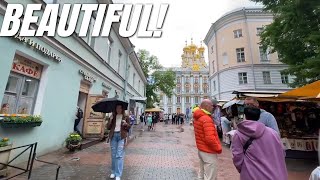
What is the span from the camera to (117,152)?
196 inches

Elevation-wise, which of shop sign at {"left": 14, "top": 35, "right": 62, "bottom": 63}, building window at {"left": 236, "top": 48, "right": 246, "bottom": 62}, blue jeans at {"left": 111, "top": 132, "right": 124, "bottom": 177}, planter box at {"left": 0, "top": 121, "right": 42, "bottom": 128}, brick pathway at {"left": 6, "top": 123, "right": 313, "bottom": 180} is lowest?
brick pathway at {"left": 6, "top": 123, "right": 313, "bottom": 180}

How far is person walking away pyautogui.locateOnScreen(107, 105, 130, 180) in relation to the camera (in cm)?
496

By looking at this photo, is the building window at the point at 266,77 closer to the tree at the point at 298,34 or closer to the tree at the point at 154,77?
the tree at the point at 298,34

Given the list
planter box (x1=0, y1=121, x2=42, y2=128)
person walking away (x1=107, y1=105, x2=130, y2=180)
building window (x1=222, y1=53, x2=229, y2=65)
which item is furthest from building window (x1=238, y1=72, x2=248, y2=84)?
planter box (x1=0, y1=121, x2=42, y2=128)

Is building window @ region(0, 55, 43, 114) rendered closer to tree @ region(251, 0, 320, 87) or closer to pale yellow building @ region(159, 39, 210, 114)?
tree @ region(251, 0, 320, 87)

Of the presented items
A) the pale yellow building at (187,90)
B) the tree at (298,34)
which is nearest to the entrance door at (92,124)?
the tree at (298,34)

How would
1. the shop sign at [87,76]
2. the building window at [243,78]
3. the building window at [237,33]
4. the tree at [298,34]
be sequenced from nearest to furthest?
the tree at [298,34], the shop sign at [87,76], the building window at [243,78], the building window at [237,33]

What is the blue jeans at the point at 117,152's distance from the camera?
4931 millimetres

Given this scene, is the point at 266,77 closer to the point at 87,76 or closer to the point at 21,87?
the point at 87,76

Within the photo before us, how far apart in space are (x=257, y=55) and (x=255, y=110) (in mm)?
27420

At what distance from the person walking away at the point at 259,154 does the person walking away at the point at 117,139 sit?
326 centimetres

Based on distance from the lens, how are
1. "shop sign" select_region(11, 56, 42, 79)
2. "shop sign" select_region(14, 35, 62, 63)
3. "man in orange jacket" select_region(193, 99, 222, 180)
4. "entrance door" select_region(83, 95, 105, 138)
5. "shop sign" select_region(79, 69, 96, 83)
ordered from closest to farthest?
"man in orange jacket" select_region(193, 99, 222, 180), "shop sign" select_region(14, 35, 62, 63), "shop sign" select_region(11, 56, 42, 79), "shop sign" select_region(79, 69, 96, 83), "entrance door" select_region(83, 95, 105, 138)

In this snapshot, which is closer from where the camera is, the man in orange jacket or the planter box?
the man in orange jacket

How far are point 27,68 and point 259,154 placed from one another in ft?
23.1
